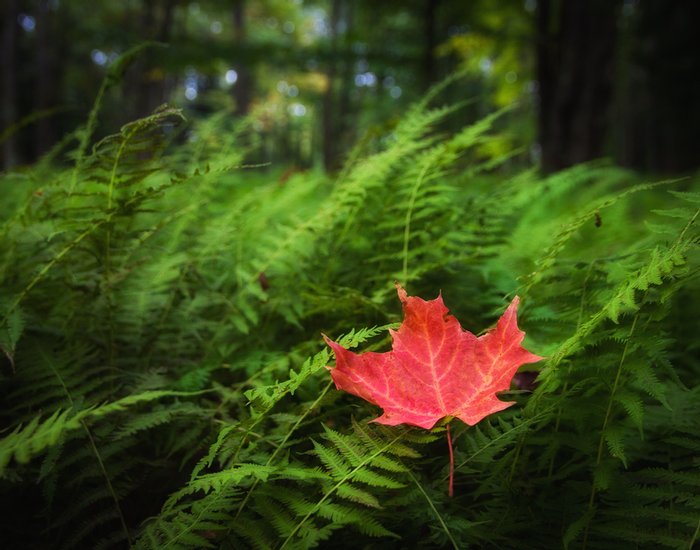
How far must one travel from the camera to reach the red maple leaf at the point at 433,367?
2.48 ft

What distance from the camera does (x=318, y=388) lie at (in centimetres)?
97

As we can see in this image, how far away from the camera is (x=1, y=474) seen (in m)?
0.59

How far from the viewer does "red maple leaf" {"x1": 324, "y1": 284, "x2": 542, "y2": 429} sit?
2.48 ft

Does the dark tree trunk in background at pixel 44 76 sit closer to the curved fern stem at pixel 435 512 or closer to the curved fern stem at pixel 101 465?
the curved fern stem at pixel 101 465

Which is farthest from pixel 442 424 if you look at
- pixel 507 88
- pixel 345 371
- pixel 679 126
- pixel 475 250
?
pixel 507 88

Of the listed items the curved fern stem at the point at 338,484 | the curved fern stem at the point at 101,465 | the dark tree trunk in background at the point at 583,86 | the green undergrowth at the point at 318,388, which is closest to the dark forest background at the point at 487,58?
the dark tree trunk in background at the point at 583,86

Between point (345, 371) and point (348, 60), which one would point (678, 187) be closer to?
point (345, 371)

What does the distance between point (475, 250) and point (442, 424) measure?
0.61 metres

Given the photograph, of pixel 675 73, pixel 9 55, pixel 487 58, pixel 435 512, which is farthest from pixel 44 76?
pixel 435 512

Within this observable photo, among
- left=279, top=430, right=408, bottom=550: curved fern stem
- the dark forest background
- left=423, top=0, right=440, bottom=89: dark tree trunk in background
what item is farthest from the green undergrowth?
left=423, top=0, right=440, bottom=89: dark tree trunk in background

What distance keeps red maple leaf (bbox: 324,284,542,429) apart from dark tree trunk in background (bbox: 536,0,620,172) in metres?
3.88

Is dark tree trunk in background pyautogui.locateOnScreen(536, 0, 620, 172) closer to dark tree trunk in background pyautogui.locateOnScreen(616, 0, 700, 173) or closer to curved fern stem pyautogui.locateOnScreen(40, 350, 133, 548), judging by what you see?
dark tree trunk in background pyautogui.locateOnScreen(616, 0, 700, 173)

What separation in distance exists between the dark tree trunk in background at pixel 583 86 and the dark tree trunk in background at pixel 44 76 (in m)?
8.29

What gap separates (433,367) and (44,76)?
10.9m
